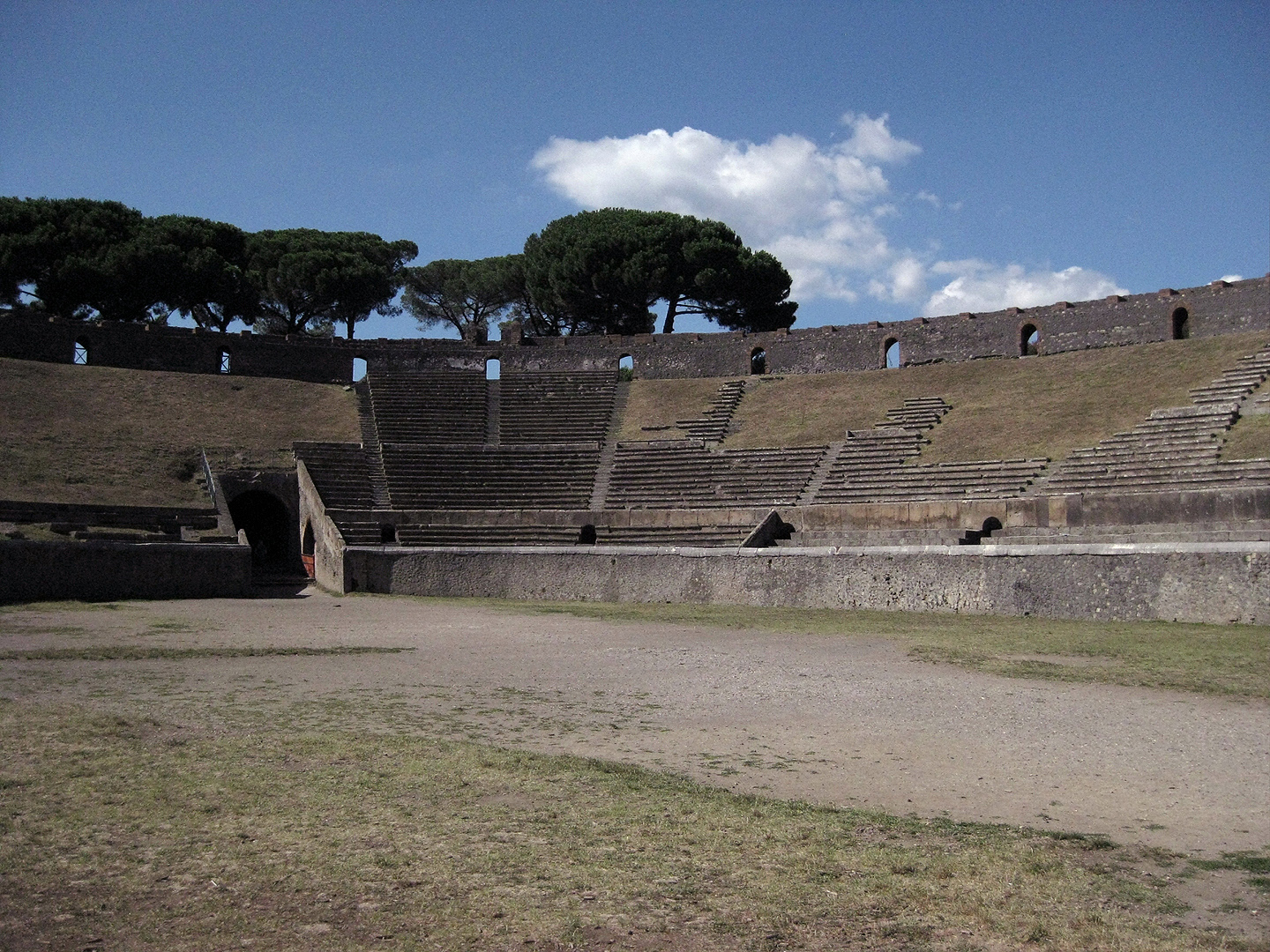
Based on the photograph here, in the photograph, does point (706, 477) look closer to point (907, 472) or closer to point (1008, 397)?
point (907, 472)

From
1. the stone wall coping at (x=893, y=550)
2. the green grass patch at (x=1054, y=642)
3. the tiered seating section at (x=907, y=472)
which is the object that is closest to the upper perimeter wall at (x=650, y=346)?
the tiered seating section at (x=907, y=472)

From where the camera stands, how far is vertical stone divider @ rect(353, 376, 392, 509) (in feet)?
96.1

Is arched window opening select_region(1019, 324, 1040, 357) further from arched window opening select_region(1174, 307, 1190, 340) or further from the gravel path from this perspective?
the gravel path

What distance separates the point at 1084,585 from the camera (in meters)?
15.2

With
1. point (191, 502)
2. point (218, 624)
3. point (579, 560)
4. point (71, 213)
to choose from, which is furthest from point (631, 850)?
point (71, 213)

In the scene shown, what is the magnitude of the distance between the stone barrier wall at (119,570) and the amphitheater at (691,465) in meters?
0.05

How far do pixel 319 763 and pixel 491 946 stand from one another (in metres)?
2.79

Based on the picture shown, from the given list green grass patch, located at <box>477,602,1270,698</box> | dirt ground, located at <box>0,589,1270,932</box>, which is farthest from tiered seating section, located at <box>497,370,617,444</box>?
dirt ground, located at <box>0,589,1270,932</box>

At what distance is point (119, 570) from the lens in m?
19.6

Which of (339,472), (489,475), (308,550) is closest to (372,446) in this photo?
(339,472)

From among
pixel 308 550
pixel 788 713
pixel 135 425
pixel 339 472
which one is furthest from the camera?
pixel 135 425

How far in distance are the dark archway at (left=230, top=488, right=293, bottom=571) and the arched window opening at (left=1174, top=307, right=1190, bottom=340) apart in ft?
87.8

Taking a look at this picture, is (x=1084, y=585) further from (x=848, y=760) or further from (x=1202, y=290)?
(x=1202, y=290)

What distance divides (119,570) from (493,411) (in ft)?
59.8
